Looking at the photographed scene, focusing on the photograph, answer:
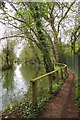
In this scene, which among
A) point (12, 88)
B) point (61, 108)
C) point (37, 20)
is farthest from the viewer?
point (12, 88)

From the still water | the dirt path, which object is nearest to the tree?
the still water

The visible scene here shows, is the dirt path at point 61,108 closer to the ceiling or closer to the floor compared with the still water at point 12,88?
closer to the ceiling

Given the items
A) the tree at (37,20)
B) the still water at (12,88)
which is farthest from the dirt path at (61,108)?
the tree at (37,20)

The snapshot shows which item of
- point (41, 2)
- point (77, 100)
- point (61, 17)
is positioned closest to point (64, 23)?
point (61, 17)

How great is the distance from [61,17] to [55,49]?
3548 mm

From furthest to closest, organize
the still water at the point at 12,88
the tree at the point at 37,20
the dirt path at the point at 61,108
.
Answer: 1. the still water at the point at 12,88
2. the tree at the point at 37,20
3. the dirt path at the point at 61,108

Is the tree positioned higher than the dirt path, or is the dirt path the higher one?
the tree

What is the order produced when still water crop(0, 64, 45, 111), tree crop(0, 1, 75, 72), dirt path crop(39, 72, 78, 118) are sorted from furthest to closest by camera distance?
still water crop(0, 64, 45, 111)
tree crop(0, 1, 75, 72)
dirt path crop(39, 72, 78, 118)

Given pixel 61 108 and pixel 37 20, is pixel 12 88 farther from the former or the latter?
pixel 61 108

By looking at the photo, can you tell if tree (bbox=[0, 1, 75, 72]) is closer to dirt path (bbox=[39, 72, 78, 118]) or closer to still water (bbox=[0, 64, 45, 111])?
still water (bbox=[0, 64, 45, 111])

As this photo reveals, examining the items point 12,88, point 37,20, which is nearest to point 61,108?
point 37,20

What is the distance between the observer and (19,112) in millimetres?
7457

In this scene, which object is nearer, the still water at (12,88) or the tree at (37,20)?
the tree at (37,20)

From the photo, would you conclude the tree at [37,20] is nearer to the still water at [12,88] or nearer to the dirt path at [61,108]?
the still water at [12,88]
